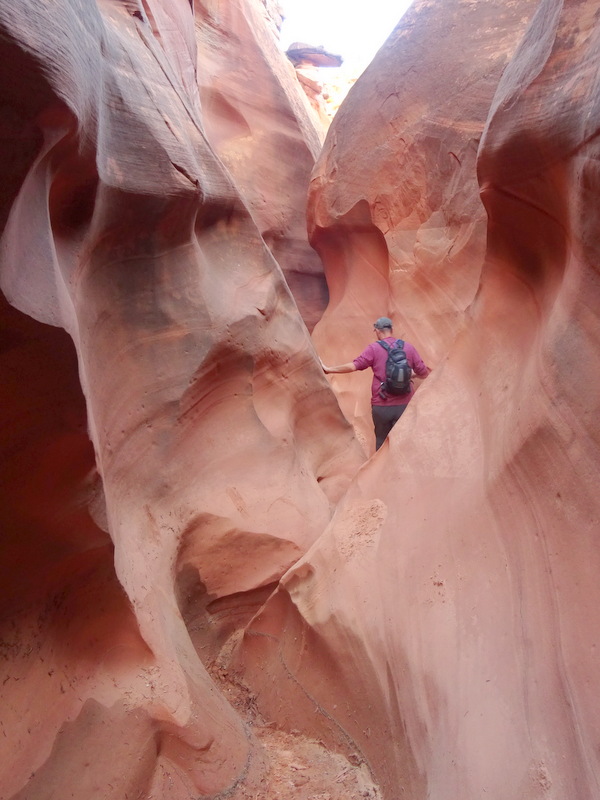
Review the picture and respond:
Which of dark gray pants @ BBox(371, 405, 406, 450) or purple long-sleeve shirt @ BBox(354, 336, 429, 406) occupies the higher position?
purple long-sleeve shirt @ BBox(354, 336, 429, 406)

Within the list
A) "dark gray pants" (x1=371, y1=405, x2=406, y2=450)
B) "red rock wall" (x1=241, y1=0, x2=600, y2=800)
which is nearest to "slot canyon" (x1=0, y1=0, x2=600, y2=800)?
"red rock wall" (x1=241, y1=0, x2=600, y2=800)

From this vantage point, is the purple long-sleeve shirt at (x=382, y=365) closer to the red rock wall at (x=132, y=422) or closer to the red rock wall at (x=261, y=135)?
the red rock wall at (x=132, y=422)

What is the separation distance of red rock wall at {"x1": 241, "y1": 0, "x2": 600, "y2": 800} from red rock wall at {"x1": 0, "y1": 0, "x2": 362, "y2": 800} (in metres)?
0.52

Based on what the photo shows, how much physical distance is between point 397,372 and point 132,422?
1.98m

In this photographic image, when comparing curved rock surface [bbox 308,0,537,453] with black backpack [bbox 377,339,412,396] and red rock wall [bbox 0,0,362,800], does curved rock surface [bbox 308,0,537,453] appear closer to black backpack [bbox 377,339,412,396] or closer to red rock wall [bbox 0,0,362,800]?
black backpack [bbox 377,339,412,396]

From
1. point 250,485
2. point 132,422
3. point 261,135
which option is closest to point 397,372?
point 250,485

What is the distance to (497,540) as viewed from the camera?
2436mm

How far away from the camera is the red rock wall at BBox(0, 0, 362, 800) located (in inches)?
77.8

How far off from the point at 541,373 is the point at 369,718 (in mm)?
1492

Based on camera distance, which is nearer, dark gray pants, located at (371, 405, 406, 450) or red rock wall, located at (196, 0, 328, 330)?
dark gray pants, located at (371, 405, 406, 450)

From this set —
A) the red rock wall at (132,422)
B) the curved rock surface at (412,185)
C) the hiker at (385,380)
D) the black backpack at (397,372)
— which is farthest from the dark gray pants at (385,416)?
the curved rock surface at (412,185)

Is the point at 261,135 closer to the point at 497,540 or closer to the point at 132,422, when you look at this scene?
the point at 132,422

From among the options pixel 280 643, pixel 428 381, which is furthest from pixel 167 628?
pixel 428 381

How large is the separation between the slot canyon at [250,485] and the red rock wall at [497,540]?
10mm
